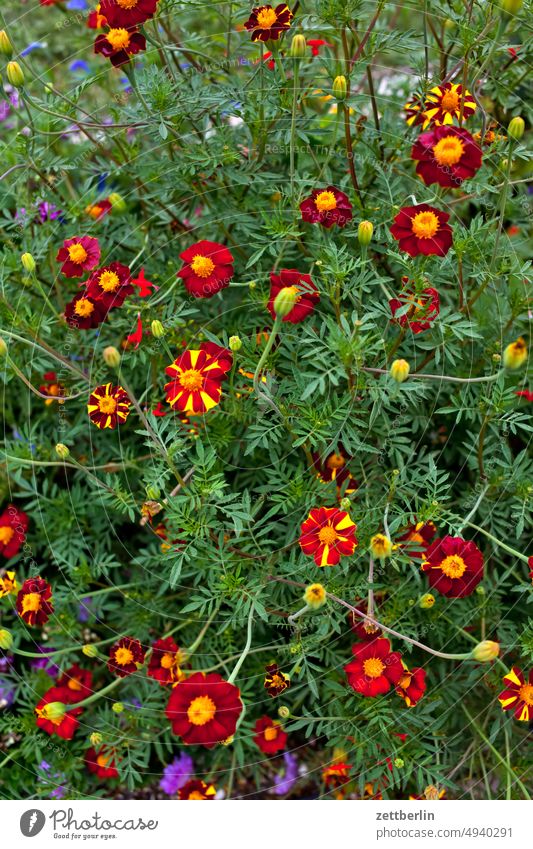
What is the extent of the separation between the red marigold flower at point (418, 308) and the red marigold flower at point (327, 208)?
0.61ft

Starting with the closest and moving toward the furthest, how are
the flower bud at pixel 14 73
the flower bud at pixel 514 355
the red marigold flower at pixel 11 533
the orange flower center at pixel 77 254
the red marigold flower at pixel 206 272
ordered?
1. the flower bud at pixel 514 355
2. the flower bud at pixel 14 73
3. the red marigold flower at pixel 206 272
4. the orange flower center at pixel 77 254
5. the red marigold flower at pixel 11 533

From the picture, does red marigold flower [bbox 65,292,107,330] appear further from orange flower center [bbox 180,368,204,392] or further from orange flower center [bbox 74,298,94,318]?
orange flower center [bbox 180,368,204,392]

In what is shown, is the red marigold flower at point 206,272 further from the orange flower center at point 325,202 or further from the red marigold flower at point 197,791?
the red marigold flower at point 197,791

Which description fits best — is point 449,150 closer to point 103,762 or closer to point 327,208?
point 327,208

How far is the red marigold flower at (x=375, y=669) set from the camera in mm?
1247

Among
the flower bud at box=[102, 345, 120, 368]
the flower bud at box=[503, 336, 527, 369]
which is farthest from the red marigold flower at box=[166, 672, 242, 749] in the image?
the flower bud at box=[503, 336, 527, 369]

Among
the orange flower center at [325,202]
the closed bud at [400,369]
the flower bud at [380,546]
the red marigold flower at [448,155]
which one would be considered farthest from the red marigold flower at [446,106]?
the flower bud at [380,546]

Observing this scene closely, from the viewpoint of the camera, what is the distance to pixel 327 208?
1324 mm

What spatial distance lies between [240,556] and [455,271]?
689 millimetres

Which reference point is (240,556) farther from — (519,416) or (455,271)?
(455,271)

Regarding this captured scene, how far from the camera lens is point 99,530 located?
1.68 m

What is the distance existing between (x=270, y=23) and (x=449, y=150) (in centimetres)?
39

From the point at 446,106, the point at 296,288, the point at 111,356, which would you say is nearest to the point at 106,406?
the point at 111,356
